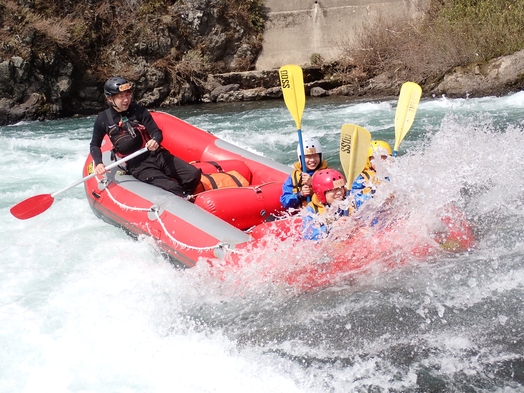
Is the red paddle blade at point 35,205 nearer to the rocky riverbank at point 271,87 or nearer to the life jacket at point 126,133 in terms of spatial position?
the life jacket at point 126,133

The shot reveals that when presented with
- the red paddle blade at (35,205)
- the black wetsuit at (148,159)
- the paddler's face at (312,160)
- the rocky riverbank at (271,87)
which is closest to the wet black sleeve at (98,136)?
the black wetsuit at (148,159)

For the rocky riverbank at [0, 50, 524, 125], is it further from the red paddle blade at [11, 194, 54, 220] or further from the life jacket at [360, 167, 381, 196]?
the red paddle blade at [11, 194, 54, 220]

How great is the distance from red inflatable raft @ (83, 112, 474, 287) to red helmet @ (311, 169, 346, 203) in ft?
0.98

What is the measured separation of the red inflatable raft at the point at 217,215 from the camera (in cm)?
391

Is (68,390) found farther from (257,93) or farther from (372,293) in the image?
(257,93)

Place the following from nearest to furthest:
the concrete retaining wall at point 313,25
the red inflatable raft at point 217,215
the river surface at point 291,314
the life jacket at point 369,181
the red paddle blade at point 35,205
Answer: the river surface at point 291,314 → the red inflatable raft at point 217,215 → the life jacket at point 369,181 → the red paddle blade at point 35,205 → the concrete retaining wall at point 313,25

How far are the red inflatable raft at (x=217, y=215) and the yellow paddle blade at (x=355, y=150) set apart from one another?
17.0 inches

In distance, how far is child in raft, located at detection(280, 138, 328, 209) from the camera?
4.44m

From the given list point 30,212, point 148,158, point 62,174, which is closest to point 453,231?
point 148,158

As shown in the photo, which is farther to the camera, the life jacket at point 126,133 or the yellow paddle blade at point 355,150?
the life jacket at point 126,133

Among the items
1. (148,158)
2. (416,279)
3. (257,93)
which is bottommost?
(257,93)

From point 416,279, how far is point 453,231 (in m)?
0.57

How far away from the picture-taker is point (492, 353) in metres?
3.03

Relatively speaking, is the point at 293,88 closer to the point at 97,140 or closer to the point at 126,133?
the point at 126,133
